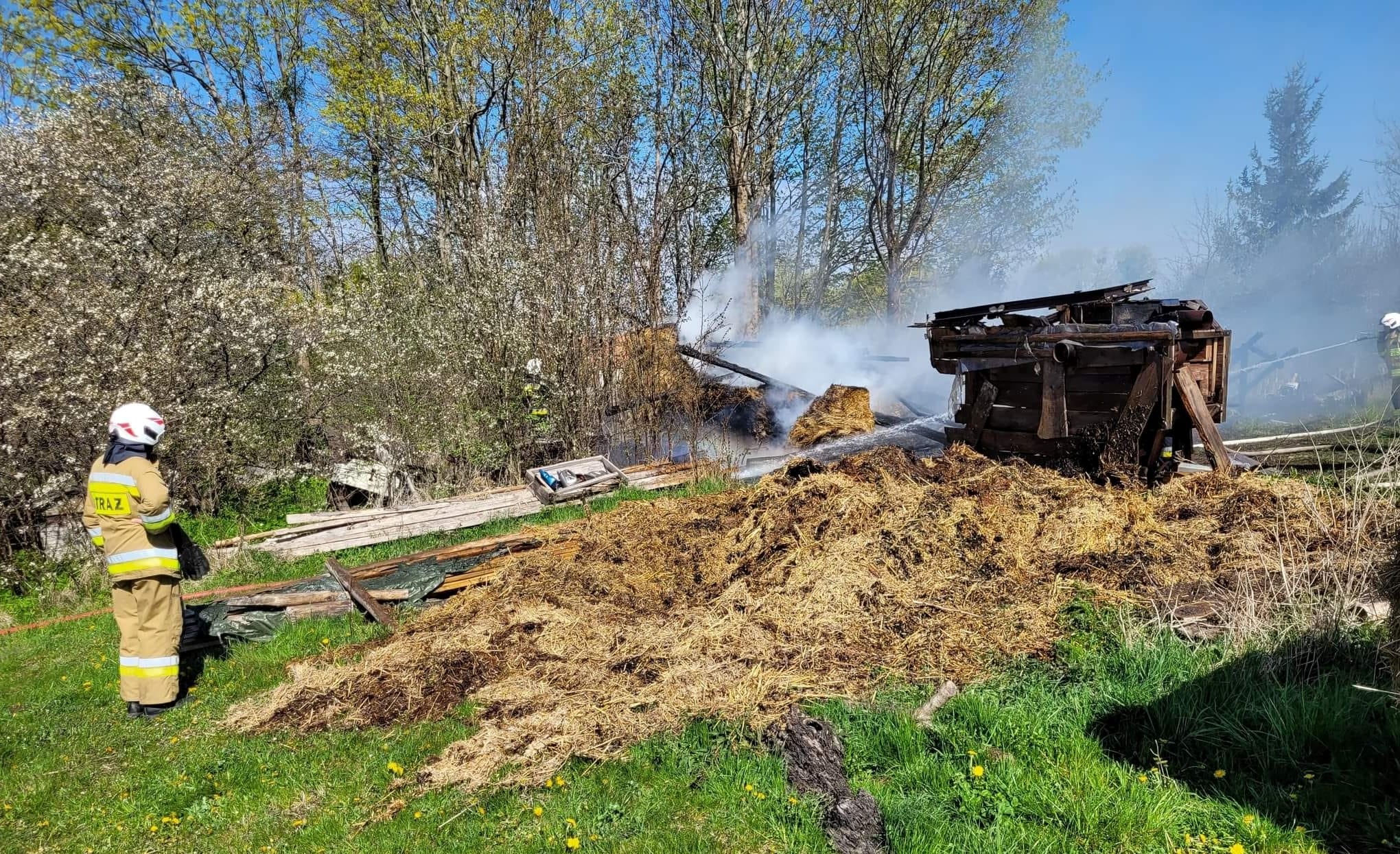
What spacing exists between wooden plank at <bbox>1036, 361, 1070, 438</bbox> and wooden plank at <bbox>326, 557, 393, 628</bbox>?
21.2 ft

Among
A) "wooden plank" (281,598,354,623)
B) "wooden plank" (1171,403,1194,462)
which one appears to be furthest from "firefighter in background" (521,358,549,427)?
"wooden plank" (1171,403,1194,462)

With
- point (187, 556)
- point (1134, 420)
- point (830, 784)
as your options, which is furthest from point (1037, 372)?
point (187, 556)

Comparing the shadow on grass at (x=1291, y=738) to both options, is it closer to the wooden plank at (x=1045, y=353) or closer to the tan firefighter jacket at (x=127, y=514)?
the wooden plank at (x=1045, y=353)

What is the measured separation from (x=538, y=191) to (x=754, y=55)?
970 centimetres

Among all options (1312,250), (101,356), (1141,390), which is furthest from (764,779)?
(1312,250)

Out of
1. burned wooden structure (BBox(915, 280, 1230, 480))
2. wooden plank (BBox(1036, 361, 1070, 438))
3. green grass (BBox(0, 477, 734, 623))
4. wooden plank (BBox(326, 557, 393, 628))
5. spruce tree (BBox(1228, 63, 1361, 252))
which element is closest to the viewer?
wooden plank (BBox(326, 557, 393, 628))

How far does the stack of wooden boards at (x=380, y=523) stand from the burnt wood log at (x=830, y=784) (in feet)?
21.8

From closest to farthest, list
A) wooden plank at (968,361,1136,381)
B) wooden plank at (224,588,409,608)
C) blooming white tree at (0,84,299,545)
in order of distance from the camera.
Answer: wooden plank at (224,588,409,608) → wooden plank at (968,361,1136,381) → blooming white tree at (0,84,299,545)

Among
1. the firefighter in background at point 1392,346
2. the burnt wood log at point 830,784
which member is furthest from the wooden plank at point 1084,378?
the firefighter in background at point 1392,346

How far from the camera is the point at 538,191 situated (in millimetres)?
12828

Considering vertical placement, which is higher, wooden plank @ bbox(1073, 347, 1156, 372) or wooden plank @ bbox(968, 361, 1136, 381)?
wooden plank @ bbox(1073, 347, 1156, 372)

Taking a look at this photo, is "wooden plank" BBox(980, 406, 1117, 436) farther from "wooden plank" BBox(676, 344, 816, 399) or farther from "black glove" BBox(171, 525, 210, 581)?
"black glove" BBox(171, 525, 210, 581)

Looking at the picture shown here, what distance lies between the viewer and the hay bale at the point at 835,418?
13211 millimetres

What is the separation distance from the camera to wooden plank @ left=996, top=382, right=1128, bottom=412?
23.0 feet
